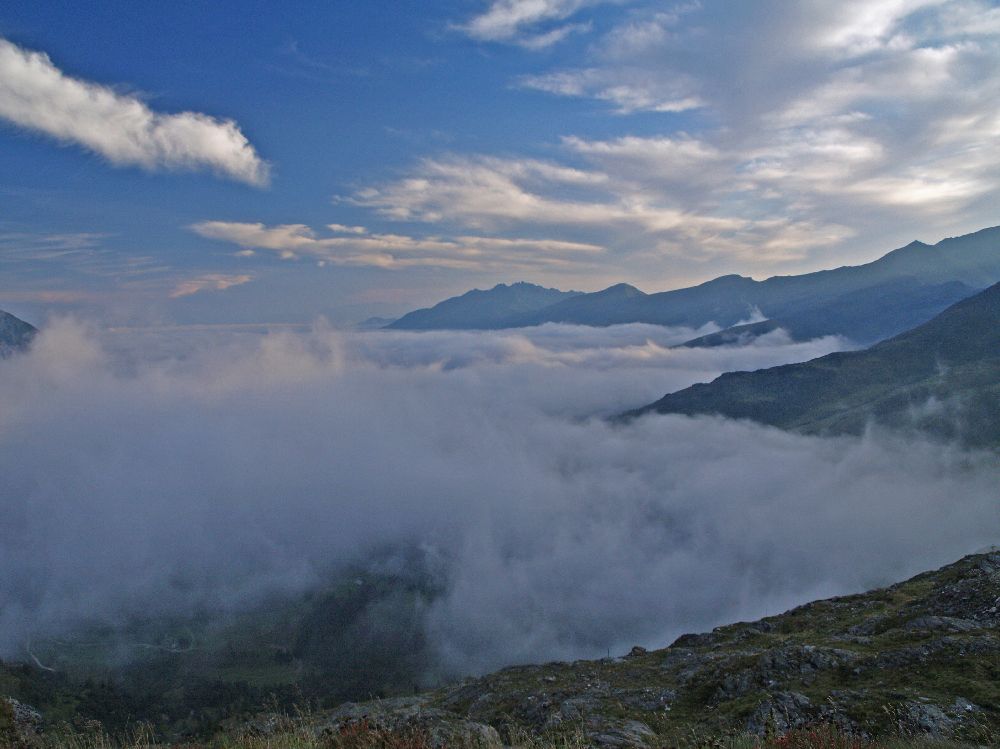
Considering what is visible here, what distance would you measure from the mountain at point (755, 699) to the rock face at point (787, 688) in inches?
3.6

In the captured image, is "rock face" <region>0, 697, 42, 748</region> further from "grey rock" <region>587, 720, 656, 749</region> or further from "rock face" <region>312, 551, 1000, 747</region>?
"grey rock" <region>587, 720, 656, 749</region>

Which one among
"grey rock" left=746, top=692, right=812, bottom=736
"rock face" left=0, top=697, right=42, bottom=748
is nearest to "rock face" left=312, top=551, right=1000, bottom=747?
"grey rock" left=746, top=692, right=812, bottom=736

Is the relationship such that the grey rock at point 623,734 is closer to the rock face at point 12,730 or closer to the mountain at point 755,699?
the mountain at point 755,699

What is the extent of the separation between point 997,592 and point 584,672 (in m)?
32.0

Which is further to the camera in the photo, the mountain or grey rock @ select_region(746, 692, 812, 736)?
grey rock @ select_region(746, 692, 812, 736)

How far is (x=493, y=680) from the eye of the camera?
164 ft

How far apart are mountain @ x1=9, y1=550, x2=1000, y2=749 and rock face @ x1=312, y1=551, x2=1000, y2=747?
0.30 ft

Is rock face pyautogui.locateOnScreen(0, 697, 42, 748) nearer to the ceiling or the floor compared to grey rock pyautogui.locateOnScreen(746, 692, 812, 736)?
nearer to the ceiling

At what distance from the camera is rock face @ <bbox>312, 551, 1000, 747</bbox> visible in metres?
20.0

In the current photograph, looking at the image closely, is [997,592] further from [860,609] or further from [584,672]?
[584,672]

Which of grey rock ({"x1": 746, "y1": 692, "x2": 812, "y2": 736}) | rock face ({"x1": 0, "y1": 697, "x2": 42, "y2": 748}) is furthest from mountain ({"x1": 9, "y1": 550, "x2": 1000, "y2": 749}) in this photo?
rock face ({"x1": 0, "y1": 697, "x2": 42, "y2": 748})

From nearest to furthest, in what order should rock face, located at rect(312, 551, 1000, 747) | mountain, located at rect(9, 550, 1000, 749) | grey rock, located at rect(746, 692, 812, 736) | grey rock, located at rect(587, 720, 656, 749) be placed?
mountain, located at rect(9, 550, 1000, 749) → rock face, located at rect(312, 551, 1000, 747) → grey rock, located at rect(587, 720, 656, 749) → grey rock, located at rect(746, 692, 812, 736)

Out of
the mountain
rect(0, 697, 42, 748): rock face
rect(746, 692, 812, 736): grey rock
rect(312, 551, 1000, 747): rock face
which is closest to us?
the mountain

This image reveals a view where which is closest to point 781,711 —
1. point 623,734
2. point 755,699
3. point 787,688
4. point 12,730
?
point 755,699
